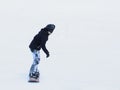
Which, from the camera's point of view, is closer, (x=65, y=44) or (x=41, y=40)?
(x=41, y=40)

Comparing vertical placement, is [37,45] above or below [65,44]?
below

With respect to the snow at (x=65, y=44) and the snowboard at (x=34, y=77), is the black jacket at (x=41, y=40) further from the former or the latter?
the snow at (x=65, y=44)

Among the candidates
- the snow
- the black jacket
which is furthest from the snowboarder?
the snow

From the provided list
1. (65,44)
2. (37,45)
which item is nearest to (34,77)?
(37,45)

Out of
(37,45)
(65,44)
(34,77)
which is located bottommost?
(34,77)

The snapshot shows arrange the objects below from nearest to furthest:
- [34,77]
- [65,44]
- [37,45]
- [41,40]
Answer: [41,40] → [37,45] → [34,77] → [65,44]

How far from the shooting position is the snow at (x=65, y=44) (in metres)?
12.8

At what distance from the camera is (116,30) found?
747 inches

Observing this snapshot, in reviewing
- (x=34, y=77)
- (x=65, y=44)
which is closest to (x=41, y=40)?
(x=34, y=77)

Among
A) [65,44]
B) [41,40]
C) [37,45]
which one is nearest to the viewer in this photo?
[41,40]

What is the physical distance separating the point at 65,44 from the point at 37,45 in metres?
4.19

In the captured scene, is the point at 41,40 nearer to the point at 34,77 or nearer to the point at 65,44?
the point at 34,77

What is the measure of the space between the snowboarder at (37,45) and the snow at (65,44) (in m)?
0.25

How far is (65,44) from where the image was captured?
16391mm
